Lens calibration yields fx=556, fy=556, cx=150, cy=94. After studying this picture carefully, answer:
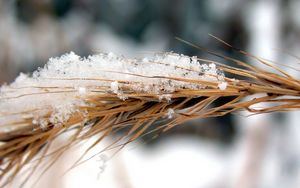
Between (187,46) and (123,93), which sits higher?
(187,46)

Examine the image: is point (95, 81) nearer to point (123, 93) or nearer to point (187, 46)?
point (123, 93)

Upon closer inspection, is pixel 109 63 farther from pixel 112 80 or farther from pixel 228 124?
pixel 228 124

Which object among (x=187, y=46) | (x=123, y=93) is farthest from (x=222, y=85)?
(x=187, y=46)

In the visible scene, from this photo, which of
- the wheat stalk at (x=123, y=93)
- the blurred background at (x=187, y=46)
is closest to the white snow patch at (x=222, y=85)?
the wheat stalk at (x=123, y=93)

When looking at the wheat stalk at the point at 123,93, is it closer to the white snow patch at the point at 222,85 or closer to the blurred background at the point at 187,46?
the white snow patch at the point at 222,85

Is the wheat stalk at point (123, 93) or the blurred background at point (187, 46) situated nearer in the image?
the wheat stalk at point (123, 93)

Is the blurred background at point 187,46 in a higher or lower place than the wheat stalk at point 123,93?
higher

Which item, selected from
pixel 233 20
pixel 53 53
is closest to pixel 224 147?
pixel 233 20
